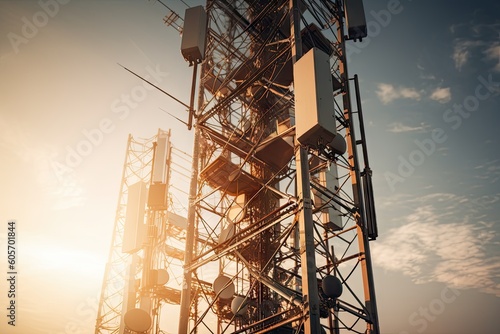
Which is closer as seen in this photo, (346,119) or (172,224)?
(346,119)

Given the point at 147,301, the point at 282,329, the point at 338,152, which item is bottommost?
the point at 282,329

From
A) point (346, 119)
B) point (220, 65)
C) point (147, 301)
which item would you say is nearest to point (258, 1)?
point (220, 65)

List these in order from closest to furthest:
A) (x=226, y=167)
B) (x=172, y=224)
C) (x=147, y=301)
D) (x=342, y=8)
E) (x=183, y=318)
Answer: (x=183, y=318) → (x=226, y=167) → (x=342, y=8) → (x=147, y=301) → (x=172, y=224)

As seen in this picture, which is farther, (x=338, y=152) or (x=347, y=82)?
(x=347, y=82)

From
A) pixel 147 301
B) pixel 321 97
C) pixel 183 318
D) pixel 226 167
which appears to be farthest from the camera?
pixel 147 301

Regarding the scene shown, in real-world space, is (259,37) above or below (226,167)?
above

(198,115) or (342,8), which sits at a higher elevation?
(342,8)

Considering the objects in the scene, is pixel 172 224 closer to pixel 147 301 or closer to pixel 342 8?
pixel 147 301

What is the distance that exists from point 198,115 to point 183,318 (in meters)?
7.70

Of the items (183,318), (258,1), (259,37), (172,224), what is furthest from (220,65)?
(172,224)

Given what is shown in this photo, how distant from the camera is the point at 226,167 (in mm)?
15234

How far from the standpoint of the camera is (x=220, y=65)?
17.1 m

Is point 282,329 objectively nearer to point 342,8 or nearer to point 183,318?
point 183,318

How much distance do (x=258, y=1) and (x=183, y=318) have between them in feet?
46.7
